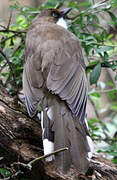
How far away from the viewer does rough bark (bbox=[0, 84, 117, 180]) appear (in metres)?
2.70

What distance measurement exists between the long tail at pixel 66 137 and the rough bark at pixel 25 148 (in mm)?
195

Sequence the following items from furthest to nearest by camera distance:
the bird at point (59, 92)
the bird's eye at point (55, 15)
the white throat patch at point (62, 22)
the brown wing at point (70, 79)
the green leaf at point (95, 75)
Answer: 1. the bird's eye at point (55, 15)
2. the white throat patch at point (62, 22)
3. the green leaf at point (95, 75)
4. the brown wing at point (70, 79)
5. the bird at point (59, 92)

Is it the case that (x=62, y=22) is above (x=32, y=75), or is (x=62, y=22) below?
above

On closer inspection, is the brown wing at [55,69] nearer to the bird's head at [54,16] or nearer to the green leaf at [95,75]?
the green leaf at [95,75]

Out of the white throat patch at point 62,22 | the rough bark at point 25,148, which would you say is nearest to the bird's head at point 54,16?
the white throat patch at point 62,22

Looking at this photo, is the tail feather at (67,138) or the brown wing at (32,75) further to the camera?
the brown wing at (32,75)

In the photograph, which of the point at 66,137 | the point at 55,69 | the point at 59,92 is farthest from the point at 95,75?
the point at 66,137

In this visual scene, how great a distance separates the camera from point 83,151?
8.63 feet

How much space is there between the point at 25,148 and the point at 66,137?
36cm

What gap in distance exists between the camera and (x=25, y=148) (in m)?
2.81

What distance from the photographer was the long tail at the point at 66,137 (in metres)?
2.51

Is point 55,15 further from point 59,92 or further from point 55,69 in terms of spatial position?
point 59,92

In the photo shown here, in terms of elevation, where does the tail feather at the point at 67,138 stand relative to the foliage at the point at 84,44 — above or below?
below

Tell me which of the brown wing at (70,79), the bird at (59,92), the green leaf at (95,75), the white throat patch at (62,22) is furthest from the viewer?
the white throat patch at (62,22)
